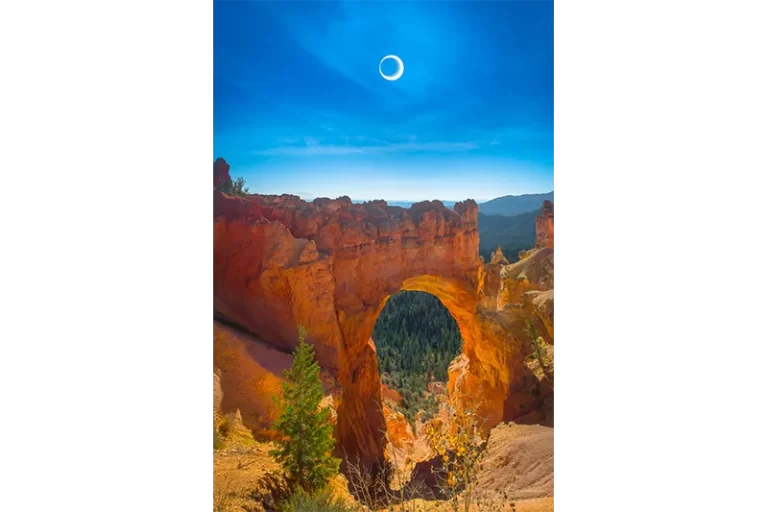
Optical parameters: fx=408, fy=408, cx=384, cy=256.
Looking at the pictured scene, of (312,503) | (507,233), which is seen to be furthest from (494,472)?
(507,233)

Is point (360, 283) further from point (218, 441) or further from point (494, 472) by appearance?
point (218, 441)

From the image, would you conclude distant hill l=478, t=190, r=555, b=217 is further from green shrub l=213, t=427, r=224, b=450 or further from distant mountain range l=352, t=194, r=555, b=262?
green shrub l=213, t=427, r=224, b=450

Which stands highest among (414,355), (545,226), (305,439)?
(545,226)
